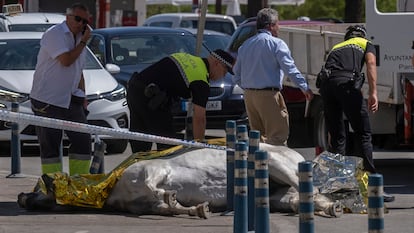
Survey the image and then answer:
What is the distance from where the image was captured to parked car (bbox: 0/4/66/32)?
21.2m

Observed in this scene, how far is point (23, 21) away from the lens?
21.9 m

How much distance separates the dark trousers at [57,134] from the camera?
10.8 metres

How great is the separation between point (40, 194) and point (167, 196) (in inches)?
46.4

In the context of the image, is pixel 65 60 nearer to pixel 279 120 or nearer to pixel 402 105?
pixel 279 120

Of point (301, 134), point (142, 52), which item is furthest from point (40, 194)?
point (142, 52)

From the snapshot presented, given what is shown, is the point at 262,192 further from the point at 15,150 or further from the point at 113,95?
the point at 113,95

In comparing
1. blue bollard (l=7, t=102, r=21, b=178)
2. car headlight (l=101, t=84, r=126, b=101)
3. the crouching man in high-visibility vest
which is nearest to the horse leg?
the crouching man in high-visibility vest

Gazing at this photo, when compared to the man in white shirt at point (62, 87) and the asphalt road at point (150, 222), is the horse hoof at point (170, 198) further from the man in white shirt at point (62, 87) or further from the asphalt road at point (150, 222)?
the man in white shirt at point (62, 87)

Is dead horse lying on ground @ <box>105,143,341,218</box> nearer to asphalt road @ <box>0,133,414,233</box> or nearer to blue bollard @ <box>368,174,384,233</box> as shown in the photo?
asphalt road @ <box>0,133,414,233</box>

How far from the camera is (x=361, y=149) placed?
11.8 metres

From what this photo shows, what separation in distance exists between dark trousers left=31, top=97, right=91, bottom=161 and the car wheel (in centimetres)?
524

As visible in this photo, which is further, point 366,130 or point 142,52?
point 142,52

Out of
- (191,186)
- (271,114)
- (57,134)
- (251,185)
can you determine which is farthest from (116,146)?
(251,185)

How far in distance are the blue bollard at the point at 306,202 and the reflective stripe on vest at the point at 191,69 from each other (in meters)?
4.05
